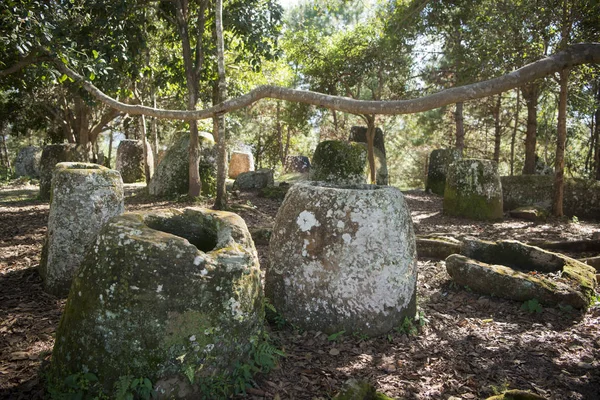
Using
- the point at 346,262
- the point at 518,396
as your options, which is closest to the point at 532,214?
the point at 346,262

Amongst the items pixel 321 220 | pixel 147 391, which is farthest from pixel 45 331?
pixel 321 220

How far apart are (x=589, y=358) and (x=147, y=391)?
3.39m

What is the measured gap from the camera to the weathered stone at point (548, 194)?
32.4 ft

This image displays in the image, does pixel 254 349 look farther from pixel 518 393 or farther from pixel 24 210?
pixel 24 210

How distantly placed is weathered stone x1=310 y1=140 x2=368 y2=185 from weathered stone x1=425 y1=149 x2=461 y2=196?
6.19m

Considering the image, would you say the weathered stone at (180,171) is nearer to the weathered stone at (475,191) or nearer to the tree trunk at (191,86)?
the tree trunk at (191,86)

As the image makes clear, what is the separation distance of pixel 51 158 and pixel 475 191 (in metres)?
11.4

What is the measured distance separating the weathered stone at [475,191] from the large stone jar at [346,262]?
6623 millimetres

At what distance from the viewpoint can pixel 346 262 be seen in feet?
11.2

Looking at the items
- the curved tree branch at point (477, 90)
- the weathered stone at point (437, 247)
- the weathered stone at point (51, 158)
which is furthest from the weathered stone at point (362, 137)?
the curved tree branch at point (477, 90)

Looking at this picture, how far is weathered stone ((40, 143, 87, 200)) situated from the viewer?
432 inches

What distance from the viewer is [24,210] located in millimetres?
9203

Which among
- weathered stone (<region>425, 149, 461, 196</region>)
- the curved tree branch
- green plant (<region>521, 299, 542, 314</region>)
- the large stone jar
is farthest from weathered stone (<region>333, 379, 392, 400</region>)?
weathered stone (<region>425, 149, 461, 196</region>)

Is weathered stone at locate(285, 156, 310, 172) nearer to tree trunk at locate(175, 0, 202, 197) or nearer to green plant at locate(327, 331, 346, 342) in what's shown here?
tree trunk at locate(175, 0, 202, 197)
